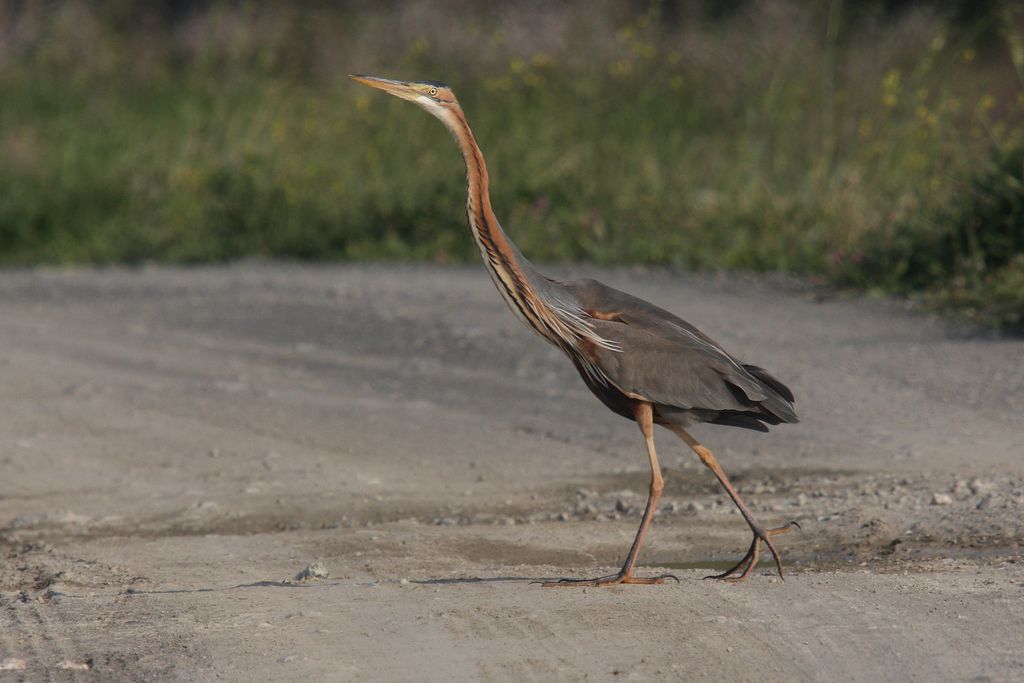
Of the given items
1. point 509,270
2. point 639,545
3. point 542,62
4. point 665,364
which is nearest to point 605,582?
point 639,545

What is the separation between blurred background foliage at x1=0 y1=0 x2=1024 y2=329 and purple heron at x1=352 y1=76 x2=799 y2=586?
381 centimetres

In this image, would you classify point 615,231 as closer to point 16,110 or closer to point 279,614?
point 279,614

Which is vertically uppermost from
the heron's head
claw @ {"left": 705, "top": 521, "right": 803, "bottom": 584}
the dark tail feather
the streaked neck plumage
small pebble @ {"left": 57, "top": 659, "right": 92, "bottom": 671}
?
the heron's head

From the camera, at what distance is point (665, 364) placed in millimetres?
4914

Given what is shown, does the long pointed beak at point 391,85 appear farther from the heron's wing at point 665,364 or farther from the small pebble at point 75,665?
the small pebble at point 75,665

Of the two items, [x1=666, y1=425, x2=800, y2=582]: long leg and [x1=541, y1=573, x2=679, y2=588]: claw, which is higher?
[x1=666, y1=425, x2=800, y2=582]: long leg

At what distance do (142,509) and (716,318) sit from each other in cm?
389

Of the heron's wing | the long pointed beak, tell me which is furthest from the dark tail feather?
the long pointed beak

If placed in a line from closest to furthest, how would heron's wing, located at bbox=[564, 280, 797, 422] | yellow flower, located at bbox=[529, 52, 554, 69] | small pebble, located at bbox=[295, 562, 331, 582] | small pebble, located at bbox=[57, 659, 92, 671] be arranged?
small pebble, located at bbox=[57, 659, 92, 671] → heron's wing, located at bbox=[564, 280, 797, 422] → small pebble, located at bbox=[295, 562, 331, 582] → yellow flower, located at bbox=[529, 52, 554, 69]

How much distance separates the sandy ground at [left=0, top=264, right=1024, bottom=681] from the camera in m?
4.26

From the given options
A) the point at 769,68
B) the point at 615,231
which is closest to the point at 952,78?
the point at 769,68

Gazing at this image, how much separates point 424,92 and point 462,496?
2101 mm

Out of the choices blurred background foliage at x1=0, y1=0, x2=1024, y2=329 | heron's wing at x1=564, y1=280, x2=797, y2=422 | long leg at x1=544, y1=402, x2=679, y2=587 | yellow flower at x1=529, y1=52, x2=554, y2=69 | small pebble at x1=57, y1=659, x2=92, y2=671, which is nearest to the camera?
small pebble at x1=57, y1=659, x2=92, y2=671

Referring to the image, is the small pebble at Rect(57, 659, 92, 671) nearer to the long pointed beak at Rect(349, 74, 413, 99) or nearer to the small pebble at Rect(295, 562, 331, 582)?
the small pebble at Rect(295, 562, 331, 582)
